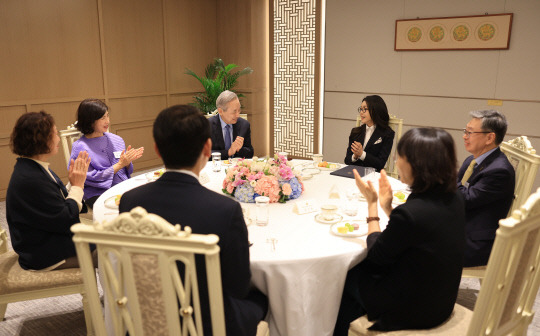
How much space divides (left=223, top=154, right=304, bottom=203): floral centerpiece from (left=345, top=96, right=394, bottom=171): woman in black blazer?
1288 mm

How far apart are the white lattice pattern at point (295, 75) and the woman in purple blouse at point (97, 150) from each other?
3.79 m

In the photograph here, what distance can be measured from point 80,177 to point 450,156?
2061 millimetres

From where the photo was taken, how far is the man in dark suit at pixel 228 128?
4164 mm

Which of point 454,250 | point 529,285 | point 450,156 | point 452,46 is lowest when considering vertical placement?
point 529,285

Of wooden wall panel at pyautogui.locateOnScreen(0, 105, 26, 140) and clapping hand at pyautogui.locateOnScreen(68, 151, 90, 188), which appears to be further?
wooden wall panel at pyautogui.locateOnScreen(0, 105, 26, 140)

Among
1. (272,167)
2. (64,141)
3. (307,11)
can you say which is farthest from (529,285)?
(307,11)

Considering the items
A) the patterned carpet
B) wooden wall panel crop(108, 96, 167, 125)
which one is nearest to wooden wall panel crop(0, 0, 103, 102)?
wooden wall panel crop(108, 96, 167, 125)

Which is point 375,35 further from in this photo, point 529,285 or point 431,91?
point 529,285

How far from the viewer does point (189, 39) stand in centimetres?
721

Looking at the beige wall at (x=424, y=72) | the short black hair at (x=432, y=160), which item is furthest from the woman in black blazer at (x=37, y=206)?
the beige wall at (x=424, y=72)

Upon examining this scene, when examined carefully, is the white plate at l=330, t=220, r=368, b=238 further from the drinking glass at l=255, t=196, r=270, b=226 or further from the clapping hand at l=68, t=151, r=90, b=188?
the clapping hand at l=68, t=151, r=90, b=188

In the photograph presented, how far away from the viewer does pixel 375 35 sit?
6.03m

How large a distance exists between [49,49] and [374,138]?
4.08 metres

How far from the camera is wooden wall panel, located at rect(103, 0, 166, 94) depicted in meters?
6.21
